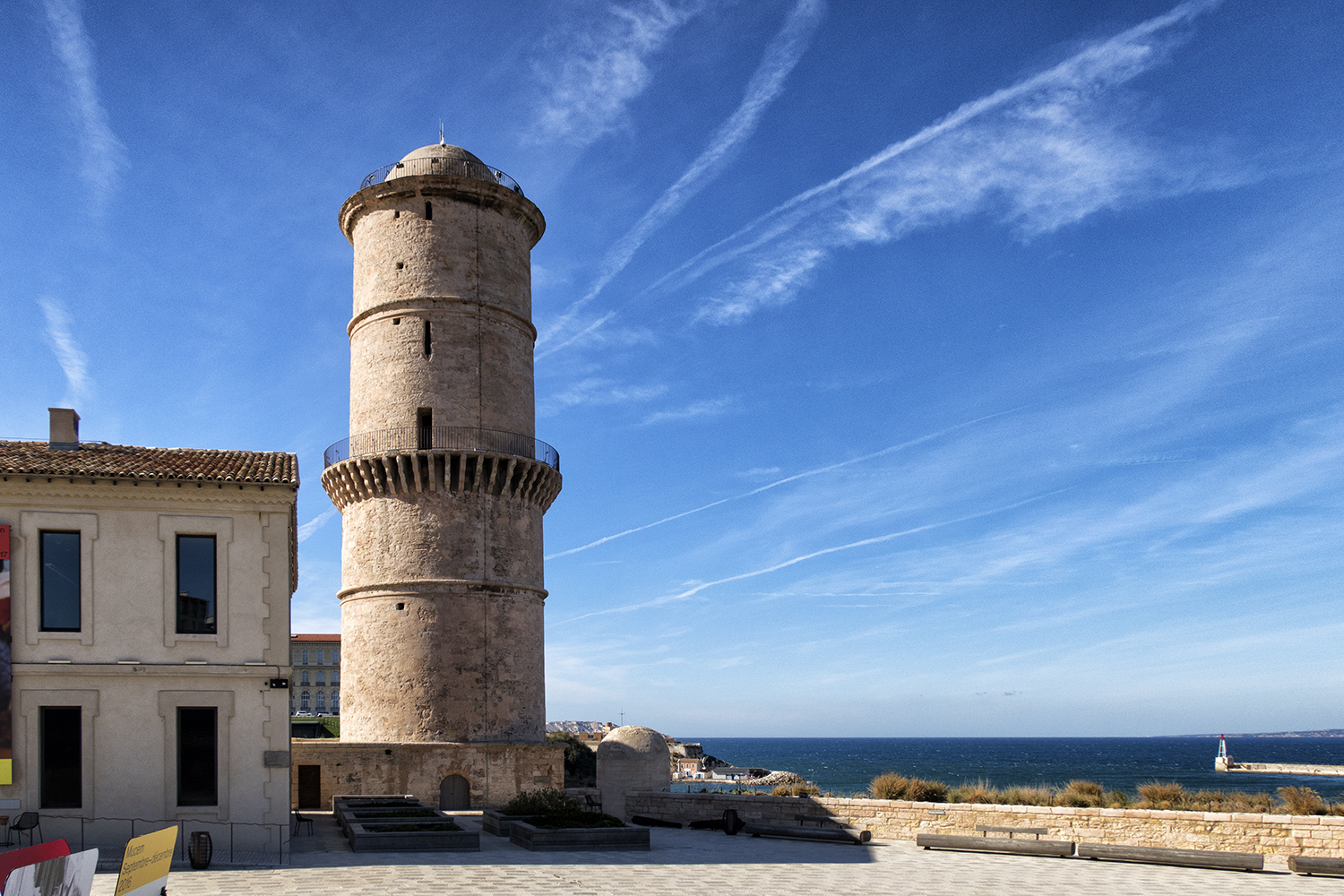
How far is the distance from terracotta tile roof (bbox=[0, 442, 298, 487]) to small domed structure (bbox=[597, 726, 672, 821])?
1180cm

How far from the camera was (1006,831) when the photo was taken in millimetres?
21516

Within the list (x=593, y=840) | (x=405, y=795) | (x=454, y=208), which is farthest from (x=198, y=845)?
(x=454, y=208)

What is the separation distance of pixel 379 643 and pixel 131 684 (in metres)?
12.6

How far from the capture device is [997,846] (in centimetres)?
2053

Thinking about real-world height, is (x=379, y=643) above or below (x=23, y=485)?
below

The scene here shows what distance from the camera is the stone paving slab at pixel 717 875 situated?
15406mm

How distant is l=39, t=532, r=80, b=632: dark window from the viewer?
63.1 feet

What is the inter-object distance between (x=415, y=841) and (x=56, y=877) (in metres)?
13.2

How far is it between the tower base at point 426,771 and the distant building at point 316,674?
79.2 meters

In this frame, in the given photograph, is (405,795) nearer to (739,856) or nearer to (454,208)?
→ (739,856)

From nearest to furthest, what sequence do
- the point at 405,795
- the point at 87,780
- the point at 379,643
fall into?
the point at 87,780, the point at 405,795, the point at 379,643

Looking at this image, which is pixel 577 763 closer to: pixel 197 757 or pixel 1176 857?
pixel 197 757

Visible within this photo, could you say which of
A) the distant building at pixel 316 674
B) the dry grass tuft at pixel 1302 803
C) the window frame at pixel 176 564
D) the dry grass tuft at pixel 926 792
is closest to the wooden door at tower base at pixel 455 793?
the window frame at pixel 176 564

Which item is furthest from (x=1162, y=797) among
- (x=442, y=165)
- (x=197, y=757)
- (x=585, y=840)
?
(x=442, y=165)
